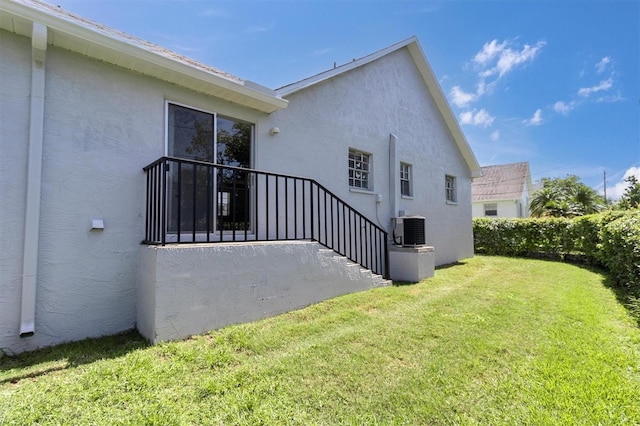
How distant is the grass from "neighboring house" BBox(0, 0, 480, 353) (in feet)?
1.39

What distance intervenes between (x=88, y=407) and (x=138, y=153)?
304cm

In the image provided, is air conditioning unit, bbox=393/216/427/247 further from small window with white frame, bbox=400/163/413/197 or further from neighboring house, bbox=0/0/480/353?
neighboring house, bbox=0/0/480/353

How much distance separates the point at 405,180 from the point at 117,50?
762cm

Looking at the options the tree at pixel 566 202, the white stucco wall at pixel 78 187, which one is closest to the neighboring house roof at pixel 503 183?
the tree at pixel 566 202

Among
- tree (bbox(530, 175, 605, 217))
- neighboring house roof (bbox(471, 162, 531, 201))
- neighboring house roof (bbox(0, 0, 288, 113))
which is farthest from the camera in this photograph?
neighboring house roof (bbox(471, 162, 531, 201))

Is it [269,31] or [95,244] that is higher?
[269,31]

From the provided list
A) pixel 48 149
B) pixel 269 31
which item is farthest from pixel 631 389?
pixel 269 31

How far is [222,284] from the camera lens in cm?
384

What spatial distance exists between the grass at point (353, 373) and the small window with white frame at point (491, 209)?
71.8ft

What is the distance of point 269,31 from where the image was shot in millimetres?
7938

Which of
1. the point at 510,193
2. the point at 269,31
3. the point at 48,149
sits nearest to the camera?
the point at 48,149

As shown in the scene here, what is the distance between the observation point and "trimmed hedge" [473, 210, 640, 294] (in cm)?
625

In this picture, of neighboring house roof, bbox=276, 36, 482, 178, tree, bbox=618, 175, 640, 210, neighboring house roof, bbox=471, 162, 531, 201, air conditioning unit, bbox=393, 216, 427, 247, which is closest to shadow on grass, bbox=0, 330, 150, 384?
neighboring house roof, bbox=276, 36, 482, 178

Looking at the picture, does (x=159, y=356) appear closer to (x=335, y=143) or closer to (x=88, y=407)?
(x=88, y=407)
